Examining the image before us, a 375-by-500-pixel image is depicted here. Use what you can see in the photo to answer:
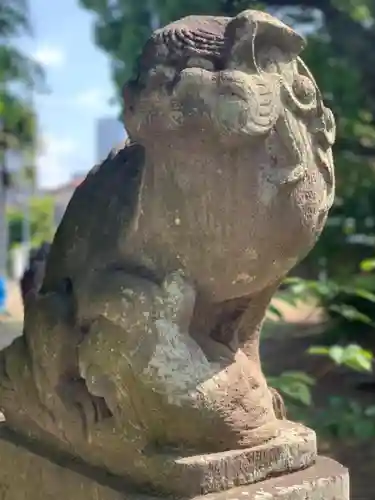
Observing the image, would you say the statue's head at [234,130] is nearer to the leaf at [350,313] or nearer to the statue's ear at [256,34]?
the statue's ear at [256,34]

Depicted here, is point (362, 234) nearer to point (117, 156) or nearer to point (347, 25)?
point (347, 25)

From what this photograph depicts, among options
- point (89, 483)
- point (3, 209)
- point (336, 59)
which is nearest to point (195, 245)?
point (89, 483)

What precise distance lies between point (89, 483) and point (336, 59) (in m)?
2.59

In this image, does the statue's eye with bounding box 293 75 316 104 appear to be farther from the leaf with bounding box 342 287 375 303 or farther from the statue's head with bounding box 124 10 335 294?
the leaf with bounding box 342 287 375 303

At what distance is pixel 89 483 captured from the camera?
4.26 ft

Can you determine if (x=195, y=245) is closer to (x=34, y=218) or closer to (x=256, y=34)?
(x=256, y=34)

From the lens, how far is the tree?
308cm

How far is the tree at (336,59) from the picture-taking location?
10.1 ft

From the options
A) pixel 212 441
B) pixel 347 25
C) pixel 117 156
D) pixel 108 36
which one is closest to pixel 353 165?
pixel 347 25

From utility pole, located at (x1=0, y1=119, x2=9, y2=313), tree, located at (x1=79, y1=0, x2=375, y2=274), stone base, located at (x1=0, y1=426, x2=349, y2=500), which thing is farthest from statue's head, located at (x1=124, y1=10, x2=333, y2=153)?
utility pole, located at (x1=0, y1=119, x2=9, y2=313)

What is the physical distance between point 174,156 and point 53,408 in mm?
460

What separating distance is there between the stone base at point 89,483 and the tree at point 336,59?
1.85 m

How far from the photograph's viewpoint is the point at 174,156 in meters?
1.18

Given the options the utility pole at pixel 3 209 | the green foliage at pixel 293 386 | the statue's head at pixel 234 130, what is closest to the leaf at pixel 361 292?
the green foliage at pixel 293 386
